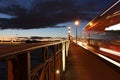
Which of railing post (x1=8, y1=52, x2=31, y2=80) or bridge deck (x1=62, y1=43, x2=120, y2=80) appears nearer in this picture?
railing post (x1=8, y1=52, x2=31, y2=80)

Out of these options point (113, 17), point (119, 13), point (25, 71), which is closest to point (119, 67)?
point (119, 13)

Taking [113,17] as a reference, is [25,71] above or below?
below

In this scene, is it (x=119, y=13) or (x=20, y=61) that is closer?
(x=20, y=61)

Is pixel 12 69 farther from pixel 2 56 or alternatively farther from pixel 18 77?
pixel 2 56

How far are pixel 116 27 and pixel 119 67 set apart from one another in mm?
8938

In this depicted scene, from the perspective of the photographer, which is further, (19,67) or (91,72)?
(91,72)

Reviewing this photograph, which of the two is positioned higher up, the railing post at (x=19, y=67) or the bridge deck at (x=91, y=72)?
the railing post at (x=19, y=67)

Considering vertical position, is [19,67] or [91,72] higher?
[19,67]

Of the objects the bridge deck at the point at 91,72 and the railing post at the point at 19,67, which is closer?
the railing post at the point at 19,67

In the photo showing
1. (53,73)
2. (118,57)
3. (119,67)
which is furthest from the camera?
(118,57)

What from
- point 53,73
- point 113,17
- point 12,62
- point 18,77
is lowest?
point 53,73

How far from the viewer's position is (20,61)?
3520 mm

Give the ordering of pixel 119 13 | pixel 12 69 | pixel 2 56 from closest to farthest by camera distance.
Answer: pixel 2 56, pixel 12 69, pixel 119 13

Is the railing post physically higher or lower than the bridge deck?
higher
